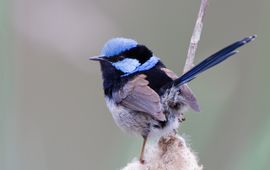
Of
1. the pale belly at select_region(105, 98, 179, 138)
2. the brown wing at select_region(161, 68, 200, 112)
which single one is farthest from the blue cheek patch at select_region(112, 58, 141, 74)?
A: the brown wing at select_region(161, 68, 200, 112)

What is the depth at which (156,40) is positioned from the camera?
3965 millimetres

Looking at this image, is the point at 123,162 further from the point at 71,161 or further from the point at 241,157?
the point at 71,161

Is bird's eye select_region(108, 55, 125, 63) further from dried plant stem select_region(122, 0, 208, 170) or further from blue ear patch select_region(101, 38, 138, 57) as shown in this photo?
dried plant stem select_region(122, 0, 208, 170)

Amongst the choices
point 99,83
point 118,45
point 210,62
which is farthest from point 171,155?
point 99,83

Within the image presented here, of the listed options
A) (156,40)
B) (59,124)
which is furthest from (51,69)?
(156,40)

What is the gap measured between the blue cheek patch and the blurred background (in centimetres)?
30

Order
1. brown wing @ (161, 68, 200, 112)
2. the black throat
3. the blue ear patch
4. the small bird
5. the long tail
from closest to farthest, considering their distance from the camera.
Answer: the long tail, brown wing @ (161, 68, 200, 112), the small bird, the black throat, the blue ear patch

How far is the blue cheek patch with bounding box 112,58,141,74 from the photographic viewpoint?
266cm

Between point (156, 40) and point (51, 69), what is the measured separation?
0.78m

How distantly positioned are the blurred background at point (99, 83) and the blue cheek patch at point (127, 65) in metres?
0.30

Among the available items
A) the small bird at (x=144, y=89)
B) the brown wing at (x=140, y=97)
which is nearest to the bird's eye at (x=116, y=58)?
the small bird at (x=144, y=89)

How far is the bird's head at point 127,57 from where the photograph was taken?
2609 millimetres

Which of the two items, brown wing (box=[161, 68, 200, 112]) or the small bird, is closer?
brown wing (box=[161, 68, 200, 112])

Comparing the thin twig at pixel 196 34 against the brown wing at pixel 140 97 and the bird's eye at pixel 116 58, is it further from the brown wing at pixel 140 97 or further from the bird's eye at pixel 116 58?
the bird's eye at pixel 116 58
